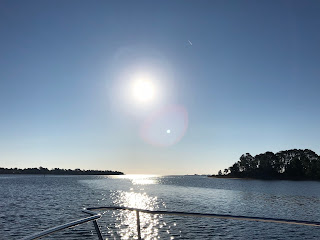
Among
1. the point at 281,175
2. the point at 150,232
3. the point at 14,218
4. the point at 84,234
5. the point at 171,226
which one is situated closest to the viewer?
the point at 84,234

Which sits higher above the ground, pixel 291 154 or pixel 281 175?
pixel 291 154

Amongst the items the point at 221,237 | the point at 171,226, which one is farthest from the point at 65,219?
the point at 221,237

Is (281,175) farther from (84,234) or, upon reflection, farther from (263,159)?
(84,234)

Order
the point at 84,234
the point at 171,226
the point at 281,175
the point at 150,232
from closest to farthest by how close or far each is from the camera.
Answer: the point at 84,234 < the point at 150,232 < the point at 171,226 < the point at 281,175

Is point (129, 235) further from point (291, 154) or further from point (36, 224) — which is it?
point (291, 154)

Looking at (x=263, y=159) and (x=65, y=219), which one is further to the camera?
(x=263, y=159)

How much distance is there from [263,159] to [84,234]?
192 m

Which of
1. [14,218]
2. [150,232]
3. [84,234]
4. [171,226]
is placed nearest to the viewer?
[84,234]

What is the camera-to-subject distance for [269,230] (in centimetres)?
2444

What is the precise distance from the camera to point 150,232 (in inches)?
946

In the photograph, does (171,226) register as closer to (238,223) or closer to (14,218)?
(238,223)

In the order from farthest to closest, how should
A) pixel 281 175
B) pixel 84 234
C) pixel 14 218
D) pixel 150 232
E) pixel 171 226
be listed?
pixel 281 175 → pixel 14 218 → pixel 171 226 → pixel 150 232 → pixel 84 234

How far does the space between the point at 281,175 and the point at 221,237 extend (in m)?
183

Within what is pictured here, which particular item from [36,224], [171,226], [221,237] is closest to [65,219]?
[36,224]
